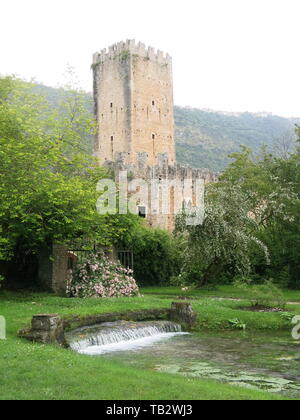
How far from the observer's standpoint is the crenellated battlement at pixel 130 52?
149 ft

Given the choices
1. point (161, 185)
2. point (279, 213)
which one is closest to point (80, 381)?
point (279, 213)

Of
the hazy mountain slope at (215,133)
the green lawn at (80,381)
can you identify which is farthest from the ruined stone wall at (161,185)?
the hazy mountain slope at (215,133)

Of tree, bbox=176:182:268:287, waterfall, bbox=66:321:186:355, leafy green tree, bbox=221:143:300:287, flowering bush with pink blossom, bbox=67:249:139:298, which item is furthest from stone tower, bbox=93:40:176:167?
waterfall, bbox=66:321:186:355

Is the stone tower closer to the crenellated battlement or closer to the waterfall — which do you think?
the crenellated battlement

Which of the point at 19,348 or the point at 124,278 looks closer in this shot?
the point at 19,348

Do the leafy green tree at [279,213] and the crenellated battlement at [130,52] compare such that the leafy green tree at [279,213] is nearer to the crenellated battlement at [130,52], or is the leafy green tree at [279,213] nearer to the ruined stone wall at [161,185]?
the ruined stone wall at [161,185]

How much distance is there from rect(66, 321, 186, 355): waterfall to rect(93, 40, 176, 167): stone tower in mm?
29229

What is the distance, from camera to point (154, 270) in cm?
2998

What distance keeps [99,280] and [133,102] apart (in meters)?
27.8

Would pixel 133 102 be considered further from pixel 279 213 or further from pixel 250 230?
pixel 250 230

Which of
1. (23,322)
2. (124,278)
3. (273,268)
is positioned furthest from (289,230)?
(23,322)

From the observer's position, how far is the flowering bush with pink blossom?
781 inches
